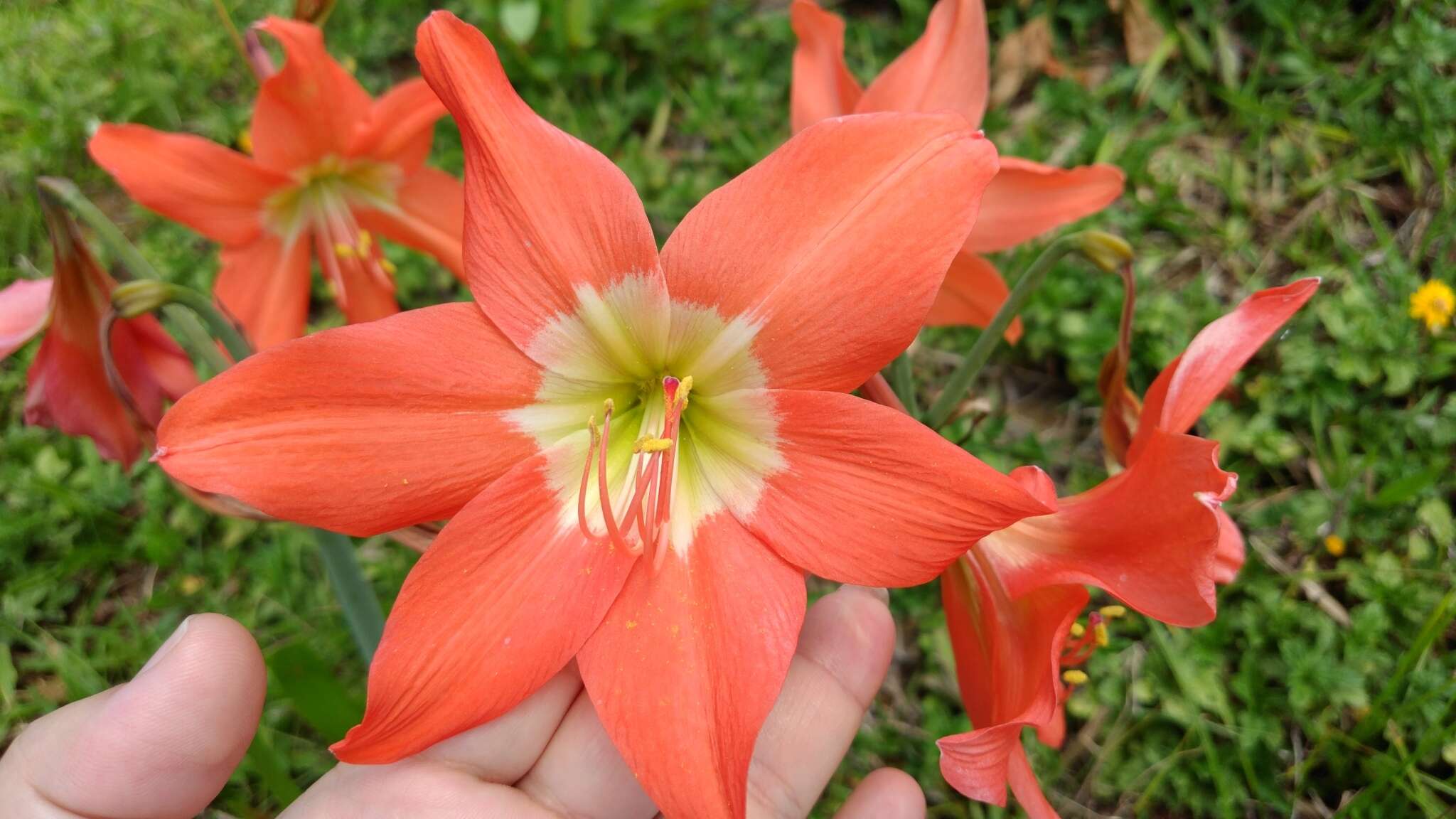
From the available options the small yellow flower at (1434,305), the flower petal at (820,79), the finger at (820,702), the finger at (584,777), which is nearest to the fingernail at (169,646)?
the finger at (584,777)

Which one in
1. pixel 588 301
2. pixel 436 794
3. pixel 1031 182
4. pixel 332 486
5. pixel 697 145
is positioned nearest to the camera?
pixel 332 486

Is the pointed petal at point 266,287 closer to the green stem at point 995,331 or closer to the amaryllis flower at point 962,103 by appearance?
the amaryllis flower at point 962,103

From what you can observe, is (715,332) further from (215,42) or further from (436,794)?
(215,42)

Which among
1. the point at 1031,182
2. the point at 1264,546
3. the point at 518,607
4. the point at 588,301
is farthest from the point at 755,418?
the point at 1264,546

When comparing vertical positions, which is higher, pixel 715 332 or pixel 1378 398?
pixel 715 332

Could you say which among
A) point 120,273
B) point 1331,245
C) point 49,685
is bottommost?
point 49,685

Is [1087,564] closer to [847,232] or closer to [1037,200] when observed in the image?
[847,232]

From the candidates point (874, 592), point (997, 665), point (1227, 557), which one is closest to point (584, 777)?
point (874, 592)

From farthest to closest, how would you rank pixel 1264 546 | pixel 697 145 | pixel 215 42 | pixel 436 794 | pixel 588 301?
pixel 215 42
pixel 697 145
pixel 1264 546
pixel 436 794
pixel 588 301
